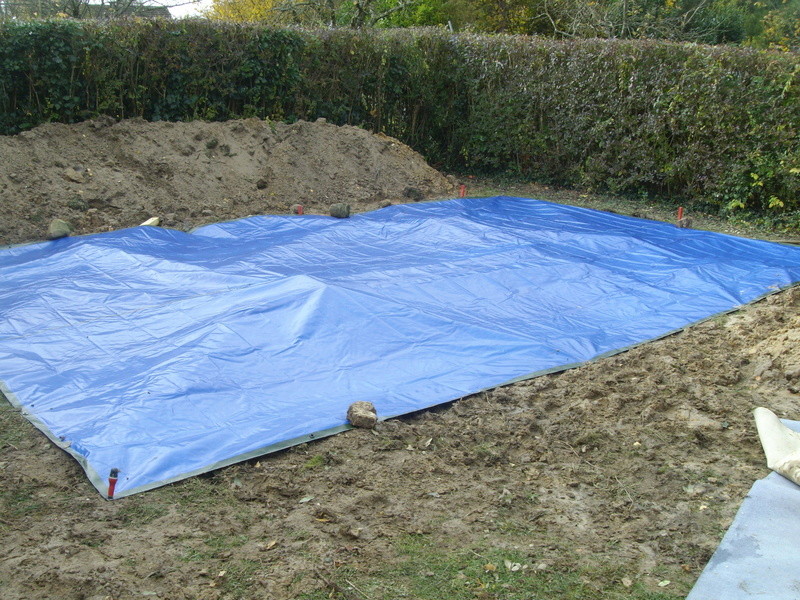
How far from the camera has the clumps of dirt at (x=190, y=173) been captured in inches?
307

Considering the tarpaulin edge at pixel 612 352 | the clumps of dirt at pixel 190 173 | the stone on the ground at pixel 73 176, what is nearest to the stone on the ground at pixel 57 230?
the clumps of dirt at pixel 190 173

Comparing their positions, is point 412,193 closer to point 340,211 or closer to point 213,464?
point 340,211

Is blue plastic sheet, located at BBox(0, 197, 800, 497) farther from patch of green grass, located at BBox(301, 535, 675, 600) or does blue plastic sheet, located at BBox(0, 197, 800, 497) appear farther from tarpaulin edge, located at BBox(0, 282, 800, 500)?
patch of green grass, located at BBox(301, 535, 675, 600)

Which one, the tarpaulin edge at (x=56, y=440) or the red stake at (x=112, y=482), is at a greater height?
the red stake at (x=112, y=482)

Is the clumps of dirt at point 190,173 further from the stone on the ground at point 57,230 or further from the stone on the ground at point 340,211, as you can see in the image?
the stone on the ground at point 340,211

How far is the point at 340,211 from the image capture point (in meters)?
8.45

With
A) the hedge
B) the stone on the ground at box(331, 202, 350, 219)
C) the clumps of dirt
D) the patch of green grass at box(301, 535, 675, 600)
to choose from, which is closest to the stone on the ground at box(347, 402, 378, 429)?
the patch of green grass at box(301, 535, 675, 600)

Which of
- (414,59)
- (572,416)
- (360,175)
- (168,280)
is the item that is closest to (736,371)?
(572,416)

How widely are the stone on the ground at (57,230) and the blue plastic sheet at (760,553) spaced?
653 cm

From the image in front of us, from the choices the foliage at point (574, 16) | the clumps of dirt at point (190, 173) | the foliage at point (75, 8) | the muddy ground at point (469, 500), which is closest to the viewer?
the muddy ground at point (469, 500)

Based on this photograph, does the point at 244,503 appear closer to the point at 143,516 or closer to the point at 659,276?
the point at 143,516

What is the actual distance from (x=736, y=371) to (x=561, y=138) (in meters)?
6.67

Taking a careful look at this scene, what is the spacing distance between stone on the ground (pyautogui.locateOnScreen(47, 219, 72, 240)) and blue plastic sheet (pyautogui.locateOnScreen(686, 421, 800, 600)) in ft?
21.4

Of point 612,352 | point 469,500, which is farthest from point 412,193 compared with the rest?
point 469,500
